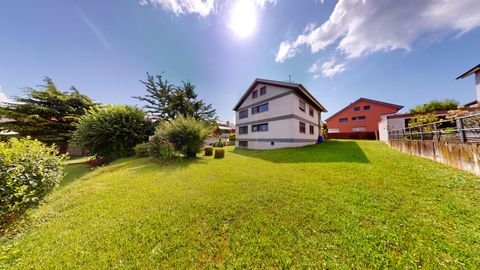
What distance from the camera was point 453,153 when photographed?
503 centimetres

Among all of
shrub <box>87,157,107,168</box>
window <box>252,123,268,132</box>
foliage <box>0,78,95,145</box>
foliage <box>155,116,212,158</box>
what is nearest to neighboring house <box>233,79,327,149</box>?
window <box>252,123,268,132</box>

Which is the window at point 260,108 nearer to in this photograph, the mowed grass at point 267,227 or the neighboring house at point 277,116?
the neighboring house at point 277,116

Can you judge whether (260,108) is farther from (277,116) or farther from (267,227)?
(267,227)

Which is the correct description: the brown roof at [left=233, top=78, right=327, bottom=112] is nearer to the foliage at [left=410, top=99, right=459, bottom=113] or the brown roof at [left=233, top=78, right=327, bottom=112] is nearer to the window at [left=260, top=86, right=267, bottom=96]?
the window at [left=260, top=86, right=267, bottom=96]

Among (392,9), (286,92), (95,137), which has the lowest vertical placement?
(95,137)

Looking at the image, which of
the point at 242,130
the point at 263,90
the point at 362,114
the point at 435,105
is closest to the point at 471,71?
the point at 263,90

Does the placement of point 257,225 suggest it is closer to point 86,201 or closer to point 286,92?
point 86,201

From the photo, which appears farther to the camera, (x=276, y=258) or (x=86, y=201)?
(x=86, y=201)

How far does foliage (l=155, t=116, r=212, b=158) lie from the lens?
10570 millimetres

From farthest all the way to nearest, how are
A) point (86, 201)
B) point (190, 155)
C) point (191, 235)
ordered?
1. point (190, 155)
2. point (86, 201)
3. point (191, 235)

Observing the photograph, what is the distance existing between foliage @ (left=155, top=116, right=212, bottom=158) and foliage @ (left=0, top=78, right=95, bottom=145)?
13140mm

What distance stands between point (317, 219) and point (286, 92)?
1257 cm

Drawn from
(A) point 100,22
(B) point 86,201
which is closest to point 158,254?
(B) point 86,201

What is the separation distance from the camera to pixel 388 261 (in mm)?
2104
